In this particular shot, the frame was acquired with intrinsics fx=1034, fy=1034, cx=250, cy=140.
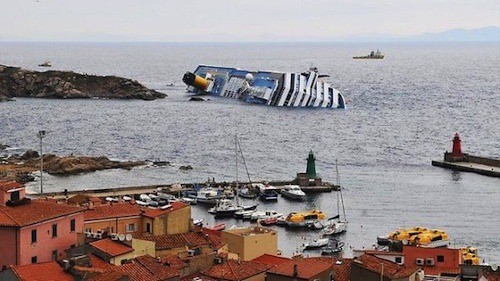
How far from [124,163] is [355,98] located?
94.6 meters

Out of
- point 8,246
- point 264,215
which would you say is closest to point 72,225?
point 8,246

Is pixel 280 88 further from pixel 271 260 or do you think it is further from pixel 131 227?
pixel 271 260

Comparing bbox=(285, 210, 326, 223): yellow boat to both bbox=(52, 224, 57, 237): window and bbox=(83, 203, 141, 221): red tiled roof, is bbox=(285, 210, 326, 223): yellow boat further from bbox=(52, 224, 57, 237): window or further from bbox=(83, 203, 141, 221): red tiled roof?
bbox=(52, 224, 57, 237): window

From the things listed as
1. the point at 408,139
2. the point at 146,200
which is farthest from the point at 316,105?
the point at 146,200

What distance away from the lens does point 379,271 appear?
34094 millimetres

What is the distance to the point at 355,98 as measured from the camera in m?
183

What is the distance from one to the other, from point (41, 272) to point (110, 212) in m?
12.5

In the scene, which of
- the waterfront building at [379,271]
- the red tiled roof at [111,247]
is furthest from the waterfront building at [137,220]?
the waterfront building at [379,271]

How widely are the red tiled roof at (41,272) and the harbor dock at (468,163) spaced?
2429 inches

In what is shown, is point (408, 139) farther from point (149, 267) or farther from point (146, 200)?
point (149, 267)

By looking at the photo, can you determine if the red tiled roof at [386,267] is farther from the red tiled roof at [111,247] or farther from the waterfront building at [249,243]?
the red tiled roof at [111,247]

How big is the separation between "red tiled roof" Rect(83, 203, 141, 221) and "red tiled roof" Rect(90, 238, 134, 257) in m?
5.74

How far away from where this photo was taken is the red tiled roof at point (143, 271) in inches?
1303

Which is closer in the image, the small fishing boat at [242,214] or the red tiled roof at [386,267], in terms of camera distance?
the red tiled roof at [386,267]
